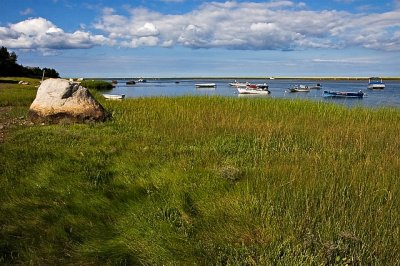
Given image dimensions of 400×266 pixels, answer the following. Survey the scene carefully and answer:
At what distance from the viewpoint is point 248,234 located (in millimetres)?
4473

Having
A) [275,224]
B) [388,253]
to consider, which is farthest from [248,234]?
[388,253]

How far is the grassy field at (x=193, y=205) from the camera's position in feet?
13.5

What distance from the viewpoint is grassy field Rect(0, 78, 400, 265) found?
412 cm

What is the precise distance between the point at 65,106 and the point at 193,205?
10398 millimetres

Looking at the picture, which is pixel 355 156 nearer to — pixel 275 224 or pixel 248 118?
pixel 275 224

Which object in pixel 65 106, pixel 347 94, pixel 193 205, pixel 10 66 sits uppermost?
pixel 10 66

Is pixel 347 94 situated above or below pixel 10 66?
below

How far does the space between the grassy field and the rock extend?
176 inches

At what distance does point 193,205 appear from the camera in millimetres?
5312

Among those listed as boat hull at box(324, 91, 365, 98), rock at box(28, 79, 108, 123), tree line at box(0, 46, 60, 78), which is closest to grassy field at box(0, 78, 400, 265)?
rock at box(28, 79, 108, 123)

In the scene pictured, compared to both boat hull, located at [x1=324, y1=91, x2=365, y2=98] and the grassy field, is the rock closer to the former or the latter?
the grassy field

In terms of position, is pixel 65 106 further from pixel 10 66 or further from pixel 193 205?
pixel 10 66

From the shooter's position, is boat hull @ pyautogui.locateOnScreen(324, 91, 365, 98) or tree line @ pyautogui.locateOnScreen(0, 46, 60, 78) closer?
boat hull @ pyautogui.locateOnScreen(324, 91, 365, 98)

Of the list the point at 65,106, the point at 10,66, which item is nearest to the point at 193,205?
the point at 65,106
